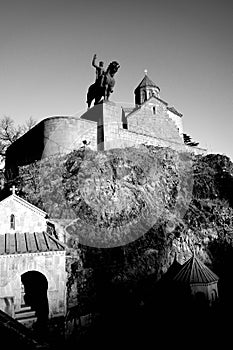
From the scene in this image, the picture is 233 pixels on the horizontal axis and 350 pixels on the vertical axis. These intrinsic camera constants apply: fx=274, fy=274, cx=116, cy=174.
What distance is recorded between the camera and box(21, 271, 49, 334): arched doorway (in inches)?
488

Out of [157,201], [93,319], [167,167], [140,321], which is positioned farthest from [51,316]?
[167,167]

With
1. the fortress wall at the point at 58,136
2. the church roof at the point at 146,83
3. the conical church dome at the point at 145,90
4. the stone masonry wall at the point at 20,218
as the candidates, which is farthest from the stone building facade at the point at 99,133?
the church roof at the point at 146,83

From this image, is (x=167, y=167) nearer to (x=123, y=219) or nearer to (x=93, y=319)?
(x=123, y=219)

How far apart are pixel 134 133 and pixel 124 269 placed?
1265 centimetres

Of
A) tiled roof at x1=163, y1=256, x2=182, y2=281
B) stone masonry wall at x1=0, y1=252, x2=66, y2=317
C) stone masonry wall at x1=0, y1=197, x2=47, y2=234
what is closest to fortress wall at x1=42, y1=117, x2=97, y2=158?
stone masonry wall at x1=0, y1=197, x2=47, y2=234

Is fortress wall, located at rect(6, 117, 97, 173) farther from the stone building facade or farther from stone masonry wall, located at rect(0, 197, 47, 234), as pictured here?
stone masonry wall, located at rect(0, 197, 47, 234)

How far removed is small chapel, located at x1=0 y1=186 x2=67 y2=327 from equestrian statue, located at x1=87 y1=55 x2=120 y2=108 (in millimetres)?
12542

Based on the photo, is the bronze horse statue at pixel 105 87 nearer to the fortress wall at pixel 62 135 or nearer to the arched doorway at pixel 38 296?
the fortress wall at pixel 62 135

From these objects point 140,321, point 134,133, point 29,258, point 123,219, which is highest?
point 134,133

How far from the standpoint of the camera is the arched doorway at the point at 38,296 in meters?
12.4

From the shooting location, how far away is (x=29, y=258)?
12.7 metres

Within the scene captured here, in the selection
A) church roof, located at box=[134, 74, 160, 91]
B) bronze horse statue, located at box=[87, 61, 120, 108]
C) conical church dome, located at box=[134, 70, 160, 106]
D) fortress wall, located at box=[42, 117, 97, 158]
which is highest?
church roof, located at box=[134, 74, 160, 91]

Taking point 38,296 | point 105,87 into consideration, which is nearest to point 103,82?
point 105,87

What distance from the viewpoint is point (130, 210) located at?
18.9m
